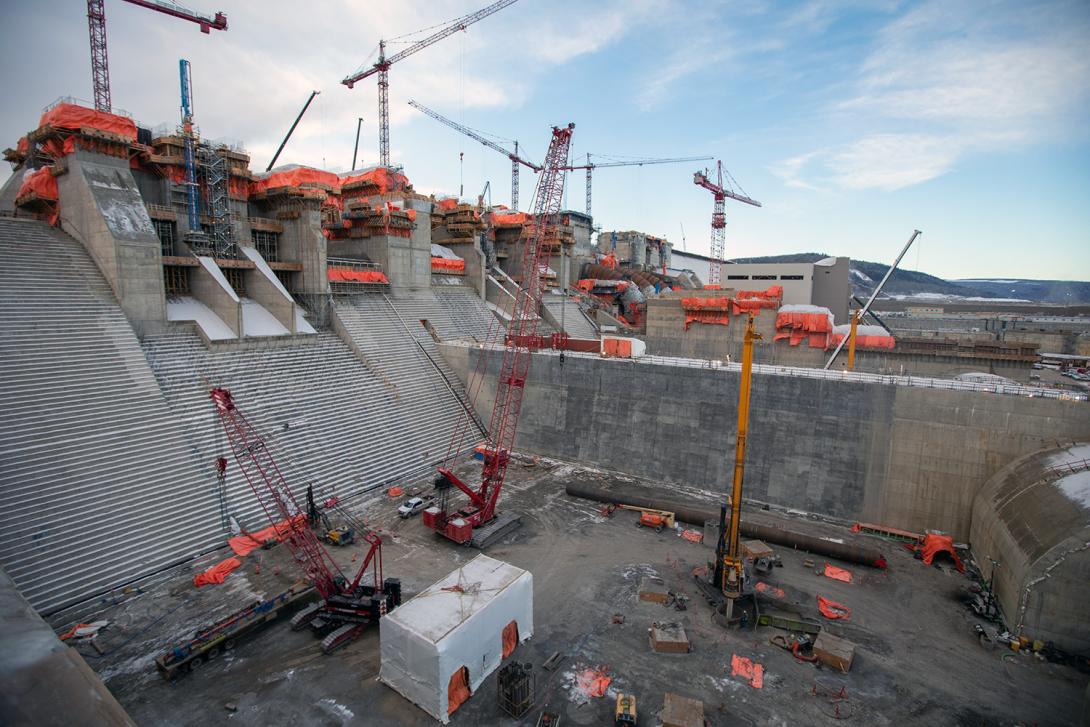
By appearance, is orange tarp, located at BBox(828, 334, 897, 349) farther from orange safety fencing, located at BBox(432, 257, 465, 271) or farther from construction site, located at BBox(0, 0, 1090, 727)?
orange safety fencing, located at BBox(432, 257, 465, 271)

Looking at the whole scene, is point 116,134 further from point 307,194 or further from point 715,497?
point 715,497

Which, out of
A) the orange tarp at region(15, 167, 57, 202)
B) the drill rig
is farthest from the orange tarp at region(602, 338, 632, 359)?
the orange tarp at region(15, 167, 57, 202)

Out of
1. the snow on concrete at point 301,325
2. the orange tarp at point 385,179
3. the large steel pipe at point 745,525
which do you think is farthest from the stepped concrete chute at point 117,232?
the orange tarp at point 385,179

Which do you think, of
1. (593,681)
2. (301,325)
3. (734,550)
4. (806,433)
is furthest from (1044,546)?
(301,325)

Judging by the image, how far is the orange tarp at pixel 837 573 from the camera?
22.0 meters

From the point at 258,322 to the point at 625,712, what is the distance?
33047 millimetres

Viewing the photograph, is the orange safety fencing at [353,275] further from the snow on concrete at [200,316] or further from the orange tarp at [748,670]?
the orange tarp at [748,670]

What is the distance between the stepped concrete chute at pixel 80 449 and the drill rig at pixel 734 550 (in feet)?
68.2

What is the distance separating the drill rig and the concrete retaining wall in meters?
9.98

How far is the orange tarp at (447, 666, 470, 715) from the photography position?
1480 centimetres

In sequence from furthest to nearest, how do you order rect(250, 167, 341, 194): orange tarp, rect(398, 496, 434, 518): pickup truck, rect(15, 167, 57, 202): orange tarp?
rect(250, 167, 341, 194): orange tarp < rect(15, 167, 57, 202): orange tarp < rect(398, 496, 434, 518): pickup truck

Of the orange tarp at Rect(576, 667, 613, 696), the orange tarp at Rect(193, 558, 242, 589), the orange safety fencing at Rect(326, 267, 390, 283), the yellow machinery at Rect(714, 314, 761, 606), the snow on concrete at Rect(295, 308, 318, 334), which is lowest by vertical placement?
the orange tarp at Rect(576, 667, 613, 696)

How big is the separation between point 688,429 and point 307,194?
32170mm

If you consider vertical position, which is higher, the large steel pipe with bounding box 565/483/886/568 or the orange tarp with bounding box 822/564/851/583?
the large steel pipe with bounding box 565/483/886/568
